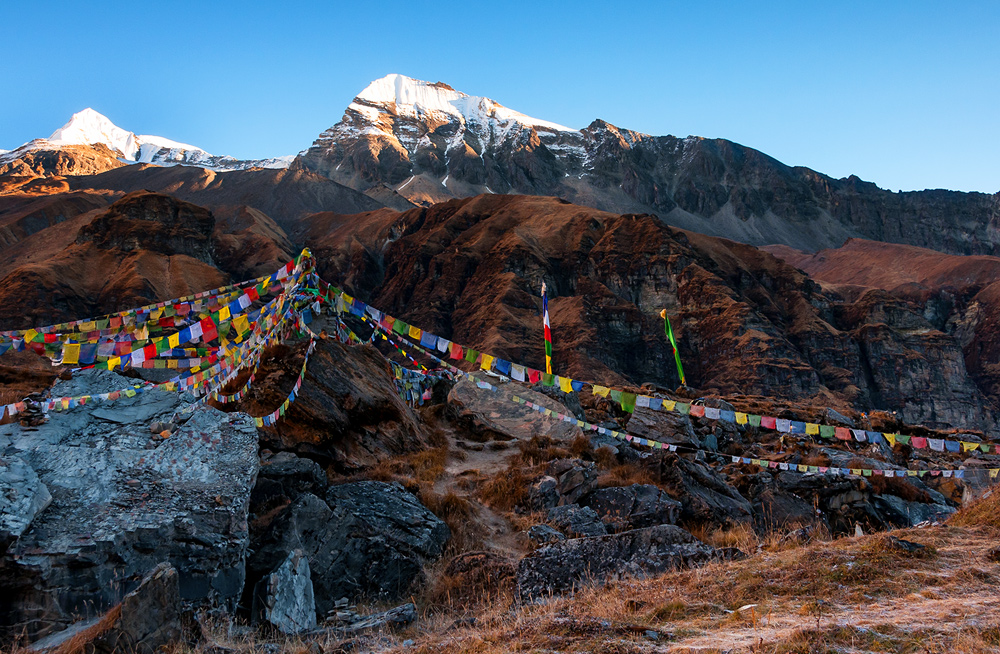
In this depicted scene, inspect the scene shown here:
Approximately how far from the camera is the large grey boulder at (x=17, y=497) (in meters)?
5.95

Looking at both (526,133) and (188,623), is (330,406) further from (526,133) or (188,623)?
(526,133)

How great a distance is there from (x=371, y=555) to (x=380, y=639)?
83.9 inches

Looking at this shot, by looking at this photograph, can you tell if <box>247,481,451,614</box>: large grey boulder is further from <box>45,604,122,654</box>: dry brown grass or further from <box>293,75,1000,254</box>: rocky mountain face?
<box>293,75,1000,254</box>: rocky mountain face

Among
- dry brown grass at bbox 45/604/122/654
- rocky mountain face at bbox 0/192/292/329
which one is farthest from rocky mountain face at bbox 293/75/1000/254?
dry brown grass at bbox 45/604/122/654

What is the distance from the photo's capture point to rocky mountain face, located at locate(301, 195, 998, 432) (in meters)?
71.6

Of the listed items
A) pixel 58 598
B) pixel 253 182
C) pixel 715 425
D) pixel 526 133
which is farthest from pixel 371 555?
pixel 526 133

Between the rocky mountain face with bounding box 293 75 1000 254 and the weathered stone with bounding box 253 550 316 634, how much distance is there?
527ft

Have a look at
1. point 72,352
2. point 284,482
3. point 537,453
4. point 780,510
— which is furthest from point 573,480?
point 72,352

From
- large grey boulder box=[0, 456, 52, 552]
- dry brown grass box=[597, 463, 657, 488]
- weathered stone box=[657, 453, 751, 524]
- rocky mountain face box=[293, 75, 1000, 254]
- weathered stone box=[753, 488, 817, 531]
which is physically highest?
rocky mountain face box=[293, 75, 1000, 254]

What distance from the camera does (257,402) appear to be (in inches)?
446

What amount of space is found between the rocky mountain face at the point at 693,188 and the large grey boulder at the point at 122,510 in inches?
6263

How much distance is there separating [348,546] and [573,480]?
4.68 m

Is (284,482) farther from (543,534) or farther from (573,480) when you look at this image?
(573,480)

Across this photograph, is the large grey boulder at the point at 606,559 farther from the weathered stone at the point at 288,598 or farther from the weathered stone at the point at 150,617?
the weathered stone at the point at 150,617
